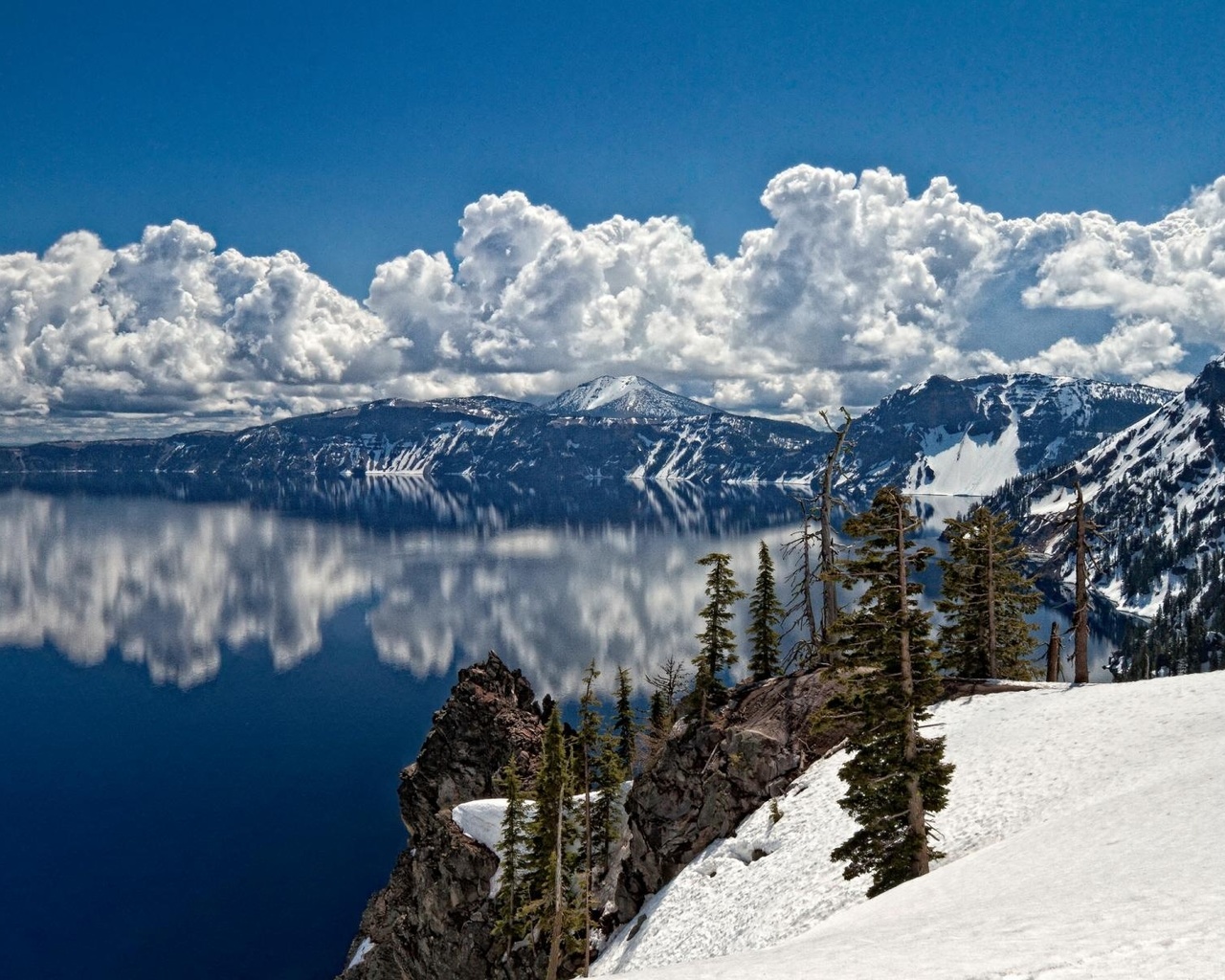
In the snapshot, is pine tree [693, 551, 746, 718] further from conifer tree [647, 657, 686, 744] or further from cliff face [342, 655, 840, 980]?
conifer tree [647, 657, 686, 744]

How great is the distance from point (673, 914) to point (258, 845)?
63552 millimetres

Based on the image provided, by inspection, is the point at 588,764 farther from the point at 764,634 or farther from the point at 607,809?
the point at 764,634

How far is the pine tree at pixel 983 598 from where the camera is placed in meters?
39.5

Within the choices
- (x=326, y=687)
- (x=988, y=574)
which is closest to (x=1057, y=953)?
(x=988, y=574)

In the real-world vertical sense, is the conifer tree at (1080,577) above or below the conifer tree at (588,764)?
above

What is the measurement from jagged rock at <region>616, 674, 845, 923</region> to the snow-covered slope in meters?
1.51

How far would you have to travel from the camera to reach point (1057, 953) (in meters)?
10.2

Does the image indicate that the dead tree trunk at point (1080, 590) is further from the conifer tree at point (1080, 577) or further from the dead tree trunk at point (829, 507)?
the dead tree trunk at point (829, 507)

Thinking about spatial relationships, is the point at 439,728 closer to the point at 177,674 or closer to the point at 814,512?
the point at 814,512

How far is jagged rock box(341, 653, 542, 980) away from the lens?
50.1m

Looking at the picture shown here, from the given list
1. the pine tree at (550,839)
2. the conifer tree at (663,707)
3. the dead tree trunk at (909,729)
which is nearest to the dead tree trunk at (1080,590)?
the dead tree trunk at (909,729)

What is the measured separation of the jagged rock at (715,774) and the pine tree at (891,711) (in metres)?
13.3

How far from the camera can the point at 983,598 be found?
3994 cm

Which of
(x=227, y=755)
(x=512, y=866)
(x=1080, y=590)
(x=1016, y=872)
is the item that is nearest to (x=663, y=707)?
(x=512, y=866)
